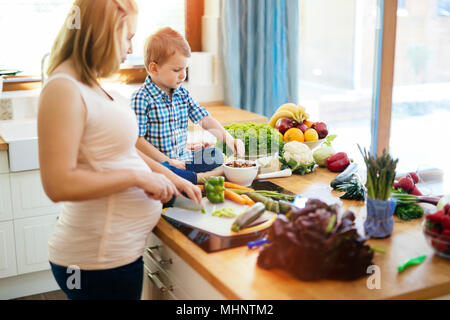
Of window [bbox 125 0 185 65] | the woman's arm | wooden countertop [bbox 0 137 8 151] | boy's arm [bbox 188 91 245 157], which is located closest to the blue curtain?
window [bbox 125 0 185 65]

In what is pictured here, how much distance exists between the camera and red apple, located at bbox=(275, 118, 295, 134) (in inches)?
92.0

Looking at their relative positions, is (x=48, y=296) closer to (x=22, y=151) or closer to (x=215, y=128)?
(x=22, y=151)

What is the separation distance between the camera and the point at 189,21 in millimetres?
3725

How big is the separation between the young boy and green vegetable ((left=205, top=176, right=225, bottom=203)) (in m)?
0.17

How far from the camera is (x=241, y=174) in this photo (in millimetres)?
1900

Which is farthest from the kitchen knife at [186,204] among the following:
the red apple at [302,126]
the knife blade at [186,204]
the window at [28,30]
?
the window at [28,30]

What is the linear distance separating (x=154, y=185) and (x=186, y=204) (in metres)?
0.32

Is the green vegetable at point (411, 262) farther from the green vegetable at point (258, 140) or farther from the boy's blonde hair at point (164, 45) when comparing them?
the boy's blonde hair at point (164, 45)

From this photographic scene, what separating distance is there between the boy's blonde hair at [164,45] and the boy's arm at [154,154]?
0.32 m

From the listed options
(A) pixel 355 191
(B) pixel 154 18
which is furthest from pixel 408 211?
(B) pixel 154 18

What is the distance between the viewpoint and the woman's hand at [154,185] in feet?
4.41

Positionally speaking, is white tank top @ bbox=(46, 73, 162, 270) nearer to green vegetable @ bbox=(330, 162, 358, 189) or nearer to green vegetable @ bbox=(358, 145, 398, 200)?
green vegetable @ bbox=(358, 145, 398, 200)
